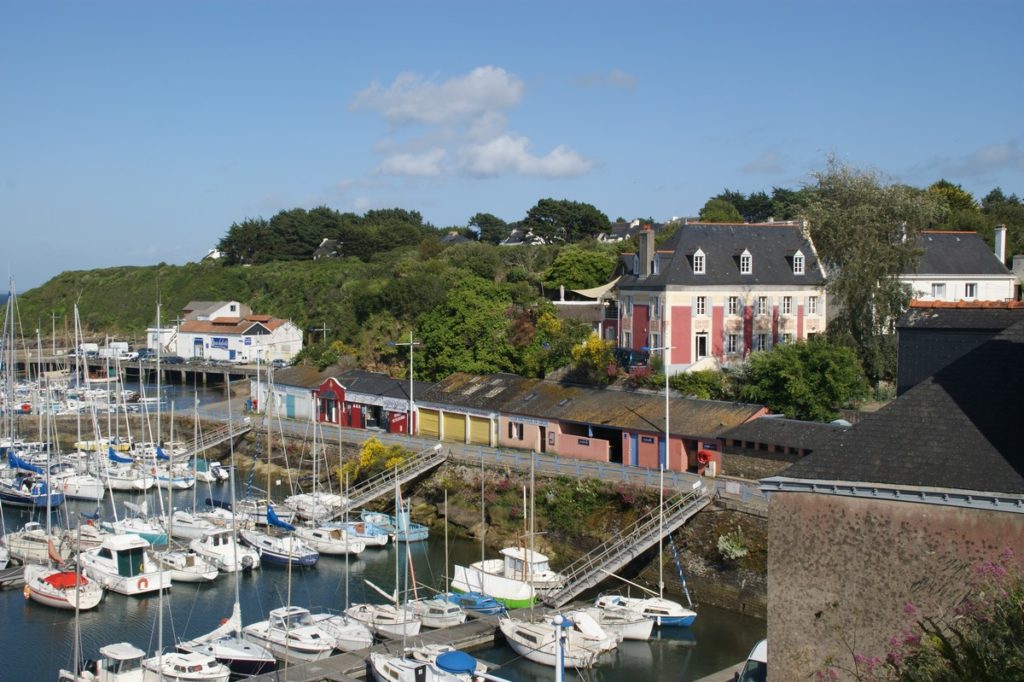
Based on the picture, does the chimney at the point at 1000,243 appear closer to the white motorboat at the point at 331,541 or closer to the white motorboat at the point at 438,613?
the white motorboat at the point at 331,541

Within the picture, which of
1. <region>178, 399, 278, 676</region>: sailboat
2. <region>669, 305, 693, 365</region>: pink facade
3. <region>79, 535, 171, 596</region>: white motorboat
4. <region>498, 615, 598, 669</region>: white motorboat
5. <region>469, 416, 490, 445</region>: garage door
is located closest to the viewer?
<region>178, 399, 278, 676</region>: sailboat

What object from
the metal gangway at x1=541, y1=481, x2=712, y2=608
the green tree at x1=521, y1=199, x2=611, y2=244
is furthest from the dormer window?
the green tree at x1=521, y1=199, x2=611, y2=244

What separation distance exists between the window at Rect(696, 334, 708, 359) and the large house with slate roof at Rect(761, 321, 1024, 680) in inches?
1085

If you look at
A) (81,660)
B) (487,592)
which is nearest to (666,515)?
(487,592)

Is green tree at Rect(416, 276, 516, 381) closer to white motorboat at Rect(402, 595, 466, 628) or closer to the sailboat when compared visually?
white motorboat at Rect(402, 595, 466, 628)

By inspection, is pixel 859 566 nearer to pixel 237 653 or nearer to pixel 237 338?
pixel 237 653

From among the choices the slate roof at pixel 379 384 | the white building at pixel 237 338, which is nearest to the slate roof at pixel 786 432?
the slate roof at pixel 379 384

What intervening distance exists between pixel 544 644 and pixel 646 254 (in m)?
23.5

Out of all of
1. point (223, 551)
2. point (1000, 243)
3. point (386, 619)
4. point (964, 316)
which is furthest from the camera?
point (1000, 243)

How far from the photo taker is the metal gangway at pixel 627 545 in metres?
30.5

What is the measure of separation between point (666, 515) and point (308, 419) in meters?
27.1

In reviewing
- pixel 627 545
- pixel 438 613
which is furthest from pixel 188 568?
pixel 627 545

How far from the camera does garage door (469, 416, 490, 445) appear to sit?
4516 cm

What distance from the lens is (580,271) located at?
219 ft
